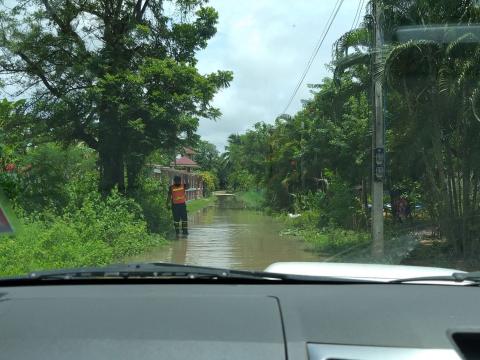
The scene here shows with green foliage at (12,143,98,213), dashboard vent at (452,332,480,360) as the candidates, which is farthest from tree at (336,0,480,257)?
dashboard vent at (452,332,480,360)

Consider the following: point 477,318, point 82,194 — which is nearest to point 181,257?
point 82,194

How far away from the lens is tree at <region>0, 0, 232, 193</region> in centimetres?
1683

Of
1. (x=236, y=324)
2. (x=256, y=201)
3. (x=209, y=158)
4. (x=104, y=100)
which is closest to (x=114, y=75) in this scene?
(x=104, y=100)

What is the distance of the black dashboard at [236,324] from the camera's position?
1851 mm

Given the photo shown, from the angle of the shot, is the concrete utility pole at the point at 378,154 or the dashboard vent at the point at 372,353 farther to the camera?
the concrete utility pole at the point at 378,154

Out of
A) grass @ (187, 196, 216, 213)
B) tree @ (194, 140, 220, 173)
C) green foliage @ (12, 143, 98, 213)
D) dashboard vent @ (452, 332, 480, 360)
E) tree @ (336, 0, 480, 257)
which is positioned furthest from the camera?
tree @ (194, 140, 220, 173)

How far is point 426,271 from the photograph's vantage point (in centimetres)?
429

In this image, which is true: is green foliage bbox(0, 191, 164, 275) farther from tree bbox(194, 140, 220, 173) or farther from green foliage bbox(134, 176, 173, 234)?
tree bbox(194, 140, 220, 173)

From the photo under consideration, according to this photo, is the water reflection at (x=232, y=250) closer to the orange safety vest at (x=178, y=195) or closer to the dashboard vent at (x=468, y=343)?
the orange safety vest at (x=178, y=195)

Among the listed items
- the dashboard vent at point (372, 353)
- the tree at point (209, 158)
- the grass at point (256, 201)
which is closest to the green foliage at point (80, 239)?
the dashboard vent at point (372, 353)

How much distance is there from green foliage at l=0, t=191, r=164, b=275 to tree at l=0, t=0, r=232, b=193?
7.02ft

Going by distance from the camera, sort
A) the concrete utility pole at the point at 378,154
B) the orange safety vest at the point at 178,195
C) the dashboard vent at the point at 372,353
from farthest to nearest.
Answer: the orange safety vest at the point at 178,195 → the concrete utility pole at the point at 378,154 → the dashboard vent at the point at 372,353

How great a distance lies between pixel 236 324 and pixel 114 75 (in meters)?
15.4

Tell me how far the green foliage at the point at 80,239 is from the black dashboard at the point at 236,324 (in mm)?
6874
